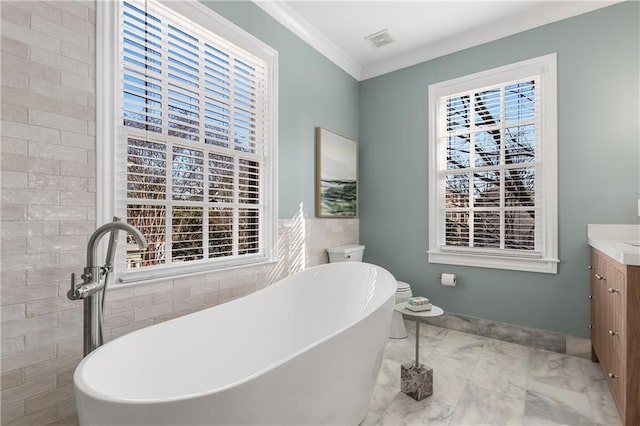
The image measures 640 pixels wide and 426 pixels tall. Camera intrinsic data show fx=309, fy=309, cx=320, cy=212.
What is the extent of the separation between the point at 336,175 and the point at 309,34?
4.31ft

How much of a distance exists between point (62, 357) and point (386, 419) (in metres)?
1.61

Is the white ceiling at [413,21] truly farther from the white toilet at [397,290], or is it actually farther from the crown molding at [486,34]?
the white toilet at [397,290]

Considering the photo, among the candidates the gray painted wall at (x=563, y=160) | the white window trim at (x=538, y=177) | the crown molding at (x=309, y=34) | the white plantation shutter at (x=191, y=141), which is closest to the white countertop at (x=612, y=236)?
the gray painted wall at (x=563, y=160)

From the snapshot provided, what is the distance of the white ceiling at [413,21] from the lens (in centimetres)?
247

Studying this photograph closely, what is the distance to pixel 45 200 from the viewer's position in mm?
1335

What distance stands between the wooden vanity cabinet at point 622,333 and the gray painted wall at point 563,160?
569mm

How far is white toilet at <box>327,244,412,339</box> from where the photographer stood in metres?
2.75

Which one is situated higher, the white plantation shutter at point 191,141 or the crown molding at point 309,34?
the crown molding at point 309,34

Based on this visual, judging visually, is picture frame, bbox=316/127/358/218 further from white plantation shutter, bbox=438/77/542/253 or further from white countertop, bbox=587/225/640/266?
white countertop, bbox=587/225/640/266

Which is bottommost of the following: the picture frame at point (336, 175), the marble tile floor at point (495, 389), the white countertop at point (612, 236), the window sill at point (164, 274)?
the marble tile floor at point (495, 389)

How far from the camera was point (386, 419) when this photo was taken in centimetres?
168

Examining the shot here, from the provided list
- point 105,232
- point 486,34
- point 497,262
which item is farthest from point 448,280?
point 105,232

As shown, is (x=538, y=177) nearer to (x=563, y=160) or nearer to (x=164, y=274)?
(x=563, y=160)

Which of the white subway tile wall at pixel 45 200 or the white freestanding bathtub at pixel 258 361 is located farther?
the white subway tile wall at pixel 45 200
